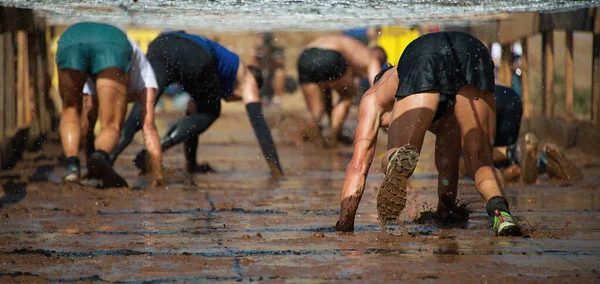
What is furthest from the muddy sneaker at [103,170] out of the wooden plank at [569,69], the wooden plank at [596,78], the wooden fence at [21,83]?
the wooden plank at [569,69]

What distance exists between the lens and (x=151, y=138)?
8438mm

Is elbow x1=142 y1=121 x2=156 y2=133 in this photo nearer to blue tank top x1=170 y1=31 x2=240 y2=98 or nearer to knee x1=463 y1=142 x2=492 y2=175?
blue tank top x1=170 y1=31 x2=240 y2=98

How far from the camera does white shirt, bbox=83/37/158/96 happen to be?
834 centimetres

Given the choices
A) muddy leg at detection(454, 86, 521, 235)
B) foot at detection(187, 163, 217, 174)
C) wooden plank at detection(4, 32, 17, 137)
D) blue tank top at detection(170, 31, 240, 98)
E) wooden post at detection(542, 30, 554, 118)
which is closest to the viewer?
muddy leg at detection(454, 86, 521, 235)

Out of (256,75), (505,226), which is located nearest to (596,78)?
(256,75)

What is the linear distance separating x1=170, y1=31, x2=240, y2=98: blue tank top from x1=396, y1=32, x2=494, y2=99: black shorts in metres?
3.84

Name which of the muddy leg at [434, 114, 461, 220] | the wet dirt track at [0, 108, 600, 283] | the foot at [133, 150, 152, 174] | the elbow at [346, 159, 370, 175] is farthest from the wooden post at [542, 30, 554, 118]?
the elbow at [346, 159, 370, 175]

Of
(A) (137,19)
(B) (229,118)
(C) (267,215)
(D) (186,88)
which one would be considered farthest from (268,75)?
(C) (267,215)

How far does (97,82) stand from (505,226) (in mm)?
3827

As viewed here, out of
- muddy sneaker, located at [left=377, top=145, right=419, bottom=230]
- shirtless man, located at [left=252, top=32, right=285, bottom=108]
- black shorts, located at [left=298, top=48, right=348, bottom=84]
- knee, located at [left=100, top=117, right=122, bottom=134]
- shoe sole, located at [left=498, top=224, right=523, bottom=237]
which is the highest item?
muddy sneaker, located at [left=377, top=145, right=419, bottom=230]

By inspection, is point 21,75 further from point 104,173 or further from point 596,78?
point 596,78

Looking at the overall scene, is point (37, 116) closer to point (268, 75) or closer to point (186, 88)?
point (186, 88)

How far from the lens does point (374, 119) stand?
5855 millimetres

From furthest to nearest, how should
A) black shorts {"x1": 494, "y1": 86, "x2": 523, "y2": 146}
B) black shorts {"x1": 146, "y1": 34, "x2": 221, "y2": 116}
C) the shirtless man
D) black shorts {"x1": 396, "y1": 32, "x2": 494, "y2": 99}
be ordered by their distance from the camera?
the shirtless man → black shorts {"x1": 146, "y1": 34, "x2": 221, "y2": 116} → black shorts {"x1": 494, "y1": 86, "x2": 523, "y2": 146} → black shorts {"x1": 396, "y1": 32, "x2": 494, "y2": 99}
